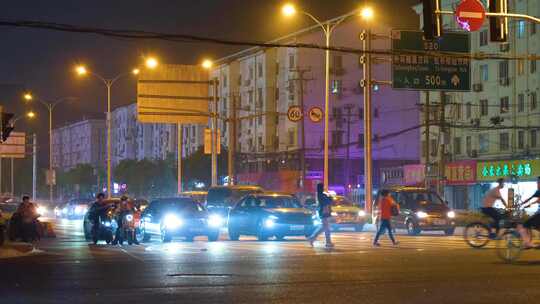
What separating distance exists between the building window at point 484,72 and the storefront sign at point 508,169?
7.10 meters

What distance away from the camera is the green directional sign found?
35781mm

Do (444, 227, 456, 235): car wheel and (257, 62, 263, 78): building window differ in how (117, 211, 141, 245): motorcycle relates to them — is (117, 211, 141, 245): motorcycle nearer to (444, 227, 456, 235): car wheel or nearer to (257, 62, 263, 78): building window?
(444, 227, 456, 235): car wheel

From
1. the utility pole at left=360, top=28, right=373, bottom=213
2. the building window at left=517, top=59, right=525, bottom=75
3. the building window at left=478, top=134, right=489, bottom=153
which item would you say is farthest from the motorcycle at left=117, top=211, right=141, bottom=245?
the building window at left=478, top=134, right=489, bottom=153

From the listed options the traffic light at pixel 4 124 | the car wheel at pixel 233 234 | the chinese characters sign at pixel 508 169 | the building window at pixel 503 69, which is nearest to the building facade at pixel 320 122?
the building window at pixel 503 69

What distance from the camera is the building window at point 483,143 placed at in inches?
2891

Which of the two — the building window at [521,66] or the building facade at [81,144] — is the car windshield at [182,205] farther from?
the building facade at [81,144]

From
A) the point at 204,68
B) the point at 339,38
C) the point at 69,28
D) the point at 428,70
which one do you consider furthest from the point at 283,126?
the point at 69,28

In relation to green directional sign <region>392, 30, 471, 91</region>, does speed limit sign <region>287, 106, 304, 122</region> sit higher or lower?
lower

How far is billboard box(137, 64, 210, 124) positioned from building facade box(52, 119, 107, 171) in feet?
365

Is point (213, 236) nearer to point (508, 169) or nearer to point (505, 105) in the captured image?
point (508, 169)

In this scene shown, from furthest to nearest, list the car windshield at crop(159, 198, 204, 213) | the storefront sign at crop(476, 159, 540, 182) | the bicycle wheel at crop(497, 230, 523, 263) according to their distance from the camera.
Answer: the storefront sign at crop(476, 159, 540, 182) < the car windshield at crop(159, 198, 204, 213) < the bicycle wheel at crop(497, 230, 523, 263)

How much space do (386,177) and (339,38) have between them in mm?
14295

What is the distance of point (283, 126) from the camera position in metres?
94.5

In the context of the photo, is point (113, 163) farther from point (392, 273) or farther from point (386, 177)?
point (392, 273)
